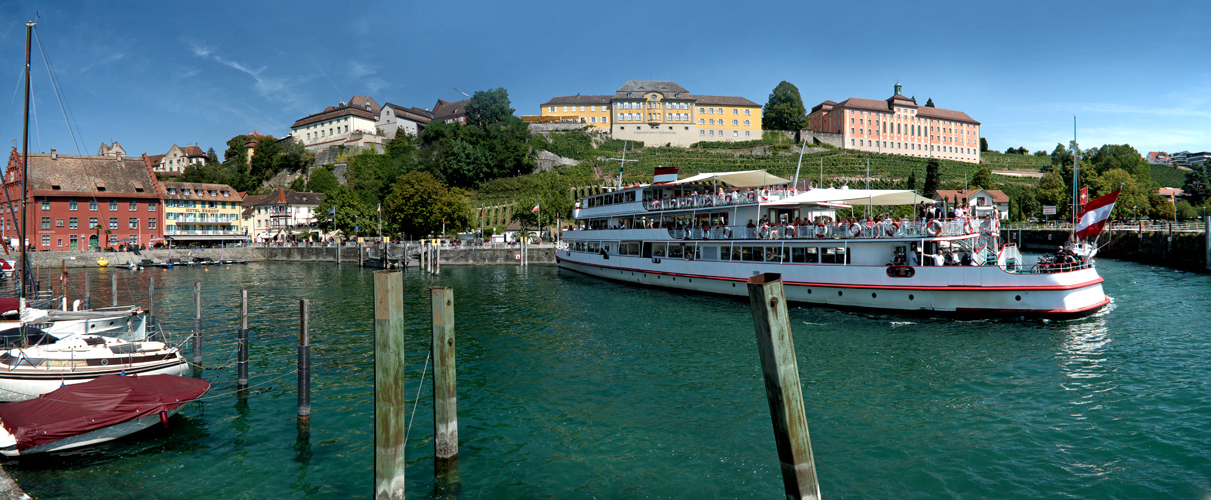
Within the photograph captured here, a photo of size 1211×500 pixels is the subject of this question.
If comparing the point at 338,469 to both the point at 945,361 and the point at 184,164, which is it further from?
the point at 184,164

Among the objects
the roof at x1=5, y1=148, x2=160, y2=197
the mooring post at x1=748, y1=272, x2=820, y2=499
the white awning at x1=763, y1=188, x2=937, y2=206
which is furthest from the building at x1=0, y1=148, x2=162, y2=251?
the mooring post at x1=748, y1=272, x2=820, y2=499

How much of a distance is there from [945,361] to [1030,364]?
7.04 ft

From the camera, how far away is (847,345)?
1903 centimetres

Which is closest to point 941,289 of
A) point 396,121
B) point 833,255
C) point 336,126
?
point 833,255

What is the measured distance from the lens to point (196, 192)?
80500 mm

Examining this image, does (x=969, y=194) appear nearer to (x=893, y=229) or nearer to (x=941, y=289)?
(x=893, y=229)

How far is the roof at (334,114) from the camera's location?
11236 centimetres

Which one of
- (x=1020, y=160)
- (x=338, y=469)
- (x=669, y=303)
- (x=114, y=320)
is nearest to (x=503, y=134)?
(x=669, y=303)

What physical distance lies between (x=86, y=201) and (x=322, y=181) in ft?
117

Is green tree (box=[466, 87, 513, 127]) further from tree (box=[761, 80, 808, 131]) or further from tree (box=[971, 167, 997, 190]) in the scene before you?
tree (box=[971, 167, 997, 190])

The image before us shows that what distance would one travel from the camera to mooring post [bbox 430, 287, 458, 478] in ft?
28.5

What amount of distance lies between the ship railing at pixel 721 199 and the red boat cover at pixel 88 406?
24.7m

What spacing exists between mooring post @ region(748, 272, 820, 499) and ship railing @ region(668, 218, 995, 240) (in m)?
20.9

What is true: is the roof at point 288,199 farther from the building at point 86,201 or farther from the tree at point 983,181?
the tree at point 983,181
